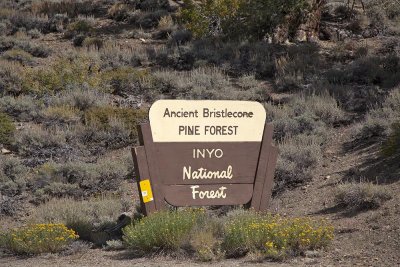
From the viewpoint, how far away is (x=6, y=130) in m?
15.7

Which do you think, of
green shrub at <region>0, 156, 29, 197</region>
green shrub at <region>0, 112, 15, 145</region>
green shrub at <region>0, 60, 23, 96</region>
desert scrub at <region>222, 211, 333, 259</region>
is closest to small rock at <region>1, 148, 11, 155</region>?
green shrub at <region>0, 112, 15, 145</region>

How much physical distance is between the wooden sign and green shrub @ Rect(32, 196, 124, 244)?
3.91 feet

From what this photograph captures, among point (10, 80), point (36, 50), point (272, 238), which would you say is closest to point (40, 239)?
point (272, 238)

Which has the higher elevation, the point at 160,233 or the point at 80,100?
the point at 160,233

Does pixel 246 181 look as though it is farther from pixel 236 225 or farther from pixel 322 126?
pixel 322 126

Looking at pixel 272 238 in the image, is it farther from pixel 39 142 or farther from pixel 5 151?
pixel 5 151

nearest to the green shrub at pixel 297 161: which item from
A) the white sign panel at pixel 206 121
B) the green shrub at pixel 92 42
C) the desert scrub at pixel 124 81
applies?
the white sign panel at pixel 206 121

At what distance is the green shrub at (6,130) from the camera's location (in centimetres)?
1548

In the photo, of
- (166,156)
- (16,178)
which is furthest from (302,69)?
(166,156)

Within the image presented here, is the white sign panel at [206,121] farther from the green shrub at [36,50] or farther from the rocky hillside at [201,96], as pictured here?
the green shrub at [36,50]

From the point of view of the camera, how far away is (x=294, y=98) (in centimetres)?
1723

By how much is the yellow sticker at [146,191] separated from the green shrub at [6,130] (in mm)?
6588

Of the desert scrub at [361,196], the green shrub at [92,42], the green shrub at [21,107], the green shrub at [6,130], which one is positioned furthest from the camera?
the green shrub at [92,42]

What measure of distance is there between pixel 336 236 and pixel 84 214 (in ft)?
13.6
